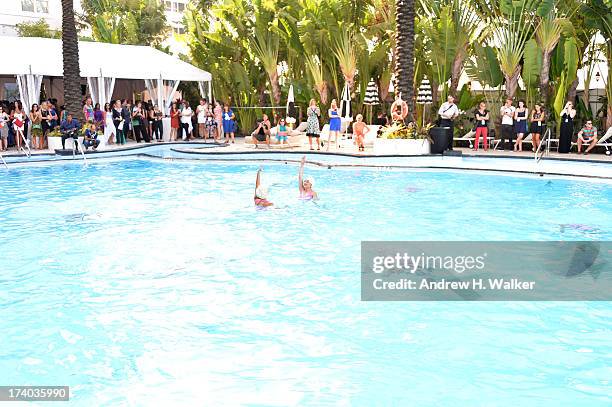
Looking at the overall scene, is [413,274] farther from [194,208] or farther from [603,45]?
[603,45]

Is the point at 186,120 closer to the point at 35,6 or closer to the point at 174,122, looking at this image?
the point at 174,122

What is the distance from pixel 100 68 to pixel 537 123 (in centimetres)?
1589

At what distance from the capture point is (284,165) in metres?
19.0

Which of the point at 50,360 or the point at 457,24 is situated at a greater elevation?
the point at 457,24

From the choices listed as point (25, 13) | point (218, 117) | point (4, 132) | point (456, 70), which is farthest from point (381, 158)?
point (25, 13)

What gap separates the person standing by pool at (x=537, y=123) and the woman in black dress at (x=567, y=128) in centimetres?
61

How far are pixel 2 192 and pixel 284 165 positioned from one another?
784cm

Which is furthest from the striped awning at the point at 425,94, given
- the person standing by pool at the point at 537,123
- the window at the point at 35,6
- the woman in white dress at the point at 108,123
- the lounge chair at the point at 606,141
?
the window at the point at 35,6

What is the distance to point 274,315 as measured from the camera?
686 centimetres

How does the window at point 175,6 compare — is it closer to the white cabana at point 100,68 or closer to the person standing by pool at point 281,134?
the white cabana at point 100,68

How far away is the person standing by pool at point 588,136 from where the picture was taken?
18.6m

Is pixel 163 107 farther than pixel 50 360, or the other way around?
pixel 163 107

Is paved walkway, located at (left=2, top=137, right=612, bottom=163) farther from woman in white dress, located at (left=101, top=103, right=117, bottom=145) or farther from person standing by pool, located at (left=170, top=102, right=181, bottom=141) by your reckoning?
person standing by pool, located at (left=170, top=102, right=181, bottom=141)

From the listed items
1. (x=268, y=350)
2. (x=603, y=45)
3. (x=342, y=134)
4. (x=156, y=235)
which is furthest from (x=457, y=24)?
(x=268, y=350)
